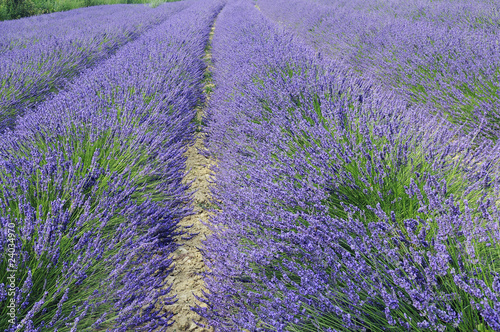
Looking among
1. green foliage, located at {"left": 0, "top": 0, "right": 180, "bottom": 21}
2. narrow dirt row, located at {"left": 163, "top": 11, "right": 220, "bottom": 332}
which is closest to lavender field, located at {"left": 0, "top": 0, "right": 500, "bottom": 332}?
narrow dirt row, located at {"left": 163, "top": 11, "right": 220, "bottom": 332}

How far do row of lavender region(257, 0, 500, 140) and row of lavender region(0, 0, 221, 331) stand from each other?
6.66 feet

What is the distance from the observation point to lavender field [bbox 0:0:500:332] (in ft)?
3.03

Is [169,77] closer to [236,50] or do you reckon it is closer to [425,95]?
[236,50]

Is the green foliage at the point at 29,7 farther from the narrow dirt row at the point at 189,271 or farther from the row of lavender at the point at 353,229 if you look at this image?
the row of lavender at the point at 353,229

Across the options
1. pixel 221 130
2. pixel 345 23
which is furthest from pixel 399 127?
pixel 345 23

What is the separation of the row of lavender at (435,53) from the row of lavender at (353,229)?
63cm

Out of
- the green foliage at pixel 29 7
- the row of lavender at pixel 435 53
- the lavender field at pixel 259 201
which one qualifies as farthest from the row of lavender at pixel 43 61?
the green foliage at pixel 29 7

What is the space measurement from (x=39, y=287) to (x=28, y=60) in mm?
4012

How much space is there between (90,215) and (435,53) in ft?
13.5

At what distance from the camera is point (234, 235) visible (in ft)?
4.67

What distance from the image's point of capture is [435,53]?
136 inches

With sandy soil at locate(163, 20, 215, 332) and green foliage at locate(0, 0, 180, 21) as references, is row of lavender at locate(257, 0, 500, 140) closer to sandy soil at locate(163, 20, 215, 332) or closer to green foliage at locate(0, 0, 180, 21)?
sandy soil at locate(163, 20, 215, 332)

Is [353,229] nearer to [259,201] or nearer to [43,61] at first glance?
[259,201]


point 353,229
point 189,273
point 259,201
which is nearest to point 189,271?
point 189,273
